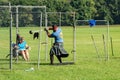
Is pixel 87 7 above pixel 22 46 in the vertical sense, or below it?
above

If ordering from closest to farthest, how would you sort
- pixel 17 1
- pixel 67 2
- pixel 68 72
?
pixel 68 72
pixel 17 1
pixel 67 2

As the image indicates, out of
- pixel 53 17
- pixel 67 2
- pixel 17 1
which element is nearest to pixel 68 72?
pixel 53 17

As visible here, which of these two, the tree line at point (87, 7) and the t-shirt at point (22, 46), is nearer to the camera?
the t-shirt at point (22, 46)

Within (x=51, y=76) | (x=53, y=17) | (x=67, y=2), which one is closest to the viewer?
(x=51, y=76)

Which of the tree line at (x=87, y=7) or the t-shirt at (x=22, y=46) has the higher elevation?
the tree line at (x=87, y=7)

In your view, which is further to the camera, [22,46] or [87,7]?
[87,7]

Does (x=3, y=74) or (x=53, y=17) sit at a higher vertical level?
(x=53, y=17)

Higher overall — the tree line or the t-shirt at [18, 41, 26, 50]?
the tree line

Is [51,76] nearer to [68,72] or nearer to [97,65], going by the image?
[68,72]

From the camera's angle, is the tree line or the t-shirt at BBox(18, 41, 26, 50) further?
the tree line

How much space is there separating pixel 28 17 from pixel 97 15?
342 ft

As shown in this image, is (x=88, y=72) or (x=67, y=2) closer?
(x=88, y=72)

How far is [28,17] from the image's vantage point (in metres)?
22.9

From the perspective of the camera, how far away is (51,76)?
17094mm
